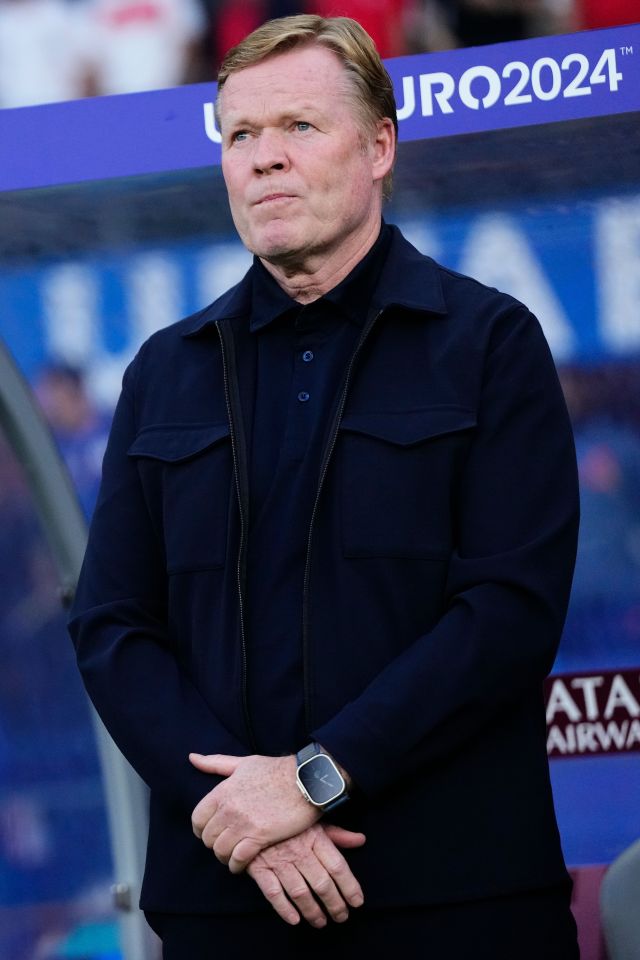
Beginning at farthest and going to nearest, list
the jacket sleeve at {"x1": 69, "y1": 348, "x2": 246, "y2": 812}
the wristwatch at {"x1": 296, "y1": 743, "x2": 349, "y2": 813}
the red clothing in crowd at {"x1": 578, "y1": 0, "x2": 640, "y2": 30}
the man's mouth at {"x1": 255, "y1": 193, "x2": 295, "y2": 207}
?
1. the red clothing in crowd at {"x1": 578, "y1": 0, "x2": 640, "y2": 30}
2. the man's mouth at {"x1": 255, "y1": 193, "x2": 295, "y2": 207}
3. the jacket sleeve at {"x1": 69, "y1": 348, "x2": 246, "y2": 812}
4. the wristwatch at {"x1": 296, "y1": 743, "x2": 349, "y2": 813}

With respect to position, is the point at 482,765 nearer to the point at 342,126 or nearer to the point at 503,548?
the point at 503,548

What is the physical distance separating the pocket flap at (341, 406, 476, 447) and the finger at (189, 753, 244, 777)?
1.41ft

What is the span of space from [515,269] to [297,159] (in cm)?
97

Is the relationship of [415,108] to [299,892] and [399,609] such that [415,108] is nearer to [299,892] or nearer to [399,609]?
[399,609]

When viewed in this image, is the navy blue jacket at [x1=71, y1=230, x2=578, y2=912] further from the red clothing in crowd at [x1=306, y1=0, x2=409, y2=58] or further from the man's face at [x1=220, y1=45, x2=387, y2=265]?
the red clothing in crowd at [x1=306, y1=0, x2=409, y2=58]

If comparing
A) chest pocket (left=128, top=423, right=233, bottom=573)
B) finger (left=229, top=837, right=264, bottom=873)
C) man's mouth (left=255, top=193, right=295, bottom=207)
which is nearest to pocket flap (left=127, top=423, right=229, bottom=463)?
chest pocket (left=128, top=423, right=233, bottom=573)

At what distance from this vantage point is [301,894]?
185 cm

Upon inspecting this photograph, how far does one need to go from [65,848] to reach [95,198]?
1.35 meters

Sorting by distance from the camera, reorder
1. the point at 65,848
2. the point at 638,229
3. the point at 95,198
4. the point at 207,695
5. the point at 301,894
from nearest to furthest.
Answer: the point at 301,894, the point at 207,695, the point at 638,229, the point at 95,198, the point at 65,848

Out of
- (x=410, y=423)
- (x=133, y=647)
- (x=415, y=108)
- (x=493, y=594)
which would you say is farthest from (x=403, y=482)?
(x=415, y=108)

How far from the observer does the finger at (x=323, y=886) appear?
6.07ft

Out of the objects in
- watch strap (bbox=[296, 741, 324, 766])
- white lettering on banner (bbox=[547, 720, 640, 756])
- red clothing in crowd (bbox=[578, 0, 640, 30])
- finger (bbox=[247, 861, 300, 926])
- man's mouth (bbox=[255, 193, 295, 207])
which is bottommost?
white lettering on banner (bbox=[547, 720, 640, 756])

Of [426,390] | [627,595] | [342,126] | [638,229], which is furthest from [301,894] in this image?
[638,229]

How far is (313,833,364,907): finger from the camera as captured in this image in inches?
72.9
